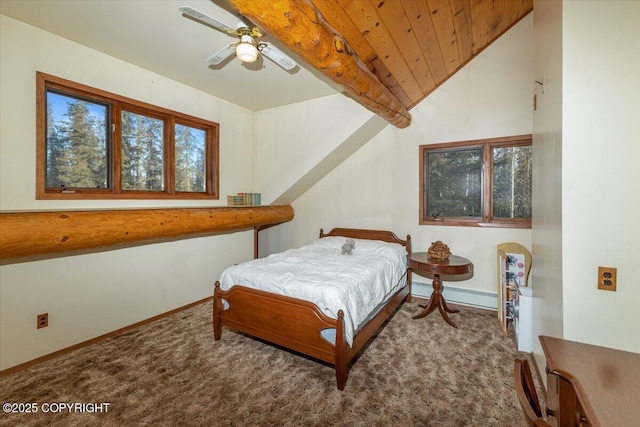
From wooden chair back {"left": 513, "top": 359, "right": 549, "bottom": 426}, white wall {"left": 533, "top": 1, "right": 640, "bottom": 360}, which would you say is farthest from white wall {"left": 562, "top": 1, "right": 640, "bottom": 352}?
wooden chair back {"left": 513, "top": 359, "right": 549, "bottom": 426}

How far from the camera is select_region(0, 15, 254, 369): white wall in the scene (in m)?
2.21

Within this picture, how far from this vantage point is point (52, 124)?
2.52 m

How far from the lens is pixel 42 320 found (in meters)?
2.37

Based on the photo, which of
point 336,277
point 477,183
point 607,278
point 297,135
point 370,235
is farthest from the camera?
point 297,135

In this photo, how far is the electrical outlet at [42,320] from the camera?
2348 mm

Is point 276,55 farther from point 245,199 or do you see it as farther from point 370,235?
point 370,235

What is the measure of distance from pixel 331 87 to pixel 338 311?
9.20 feet

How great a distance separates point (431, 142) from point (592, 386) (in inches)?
126

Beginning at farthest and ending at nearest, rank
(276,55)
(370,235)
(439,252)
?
Answer: (370,235), (439,252), (276,55)

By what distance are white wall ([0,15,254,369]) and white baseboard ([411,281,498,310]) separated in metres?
2.98

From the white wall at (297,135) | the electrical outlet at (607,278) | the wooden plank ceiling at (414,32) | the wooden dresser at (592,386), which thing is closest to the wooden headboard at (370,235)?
the white wall at (297,135)

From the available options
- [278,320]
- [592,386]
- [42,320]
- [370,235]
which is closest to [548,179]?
[592,386]

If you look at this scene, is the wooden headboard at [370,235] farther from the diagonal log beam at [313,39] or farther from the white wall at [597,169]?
the white wall at [597,169]

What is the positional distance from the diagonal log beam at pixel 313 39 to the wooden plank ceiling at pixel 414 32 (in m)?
0.01
